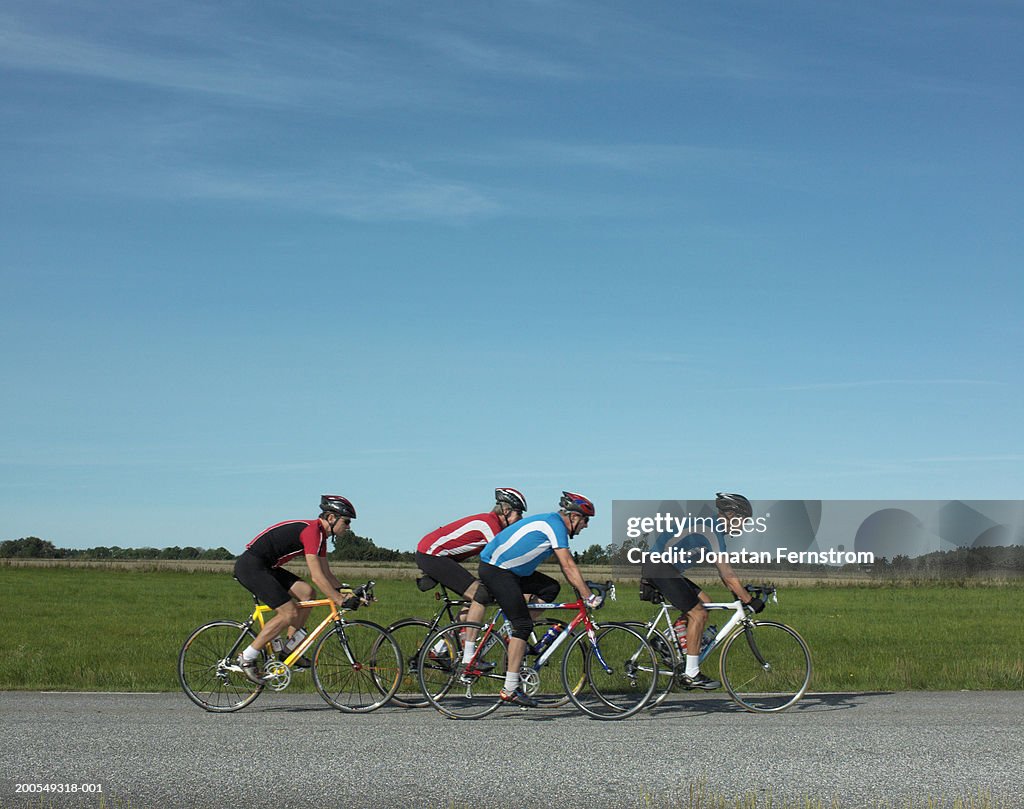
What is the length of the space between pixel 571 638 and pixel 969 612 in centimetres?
3174

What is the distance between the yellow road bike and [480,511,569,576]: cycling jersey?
4.47 feet

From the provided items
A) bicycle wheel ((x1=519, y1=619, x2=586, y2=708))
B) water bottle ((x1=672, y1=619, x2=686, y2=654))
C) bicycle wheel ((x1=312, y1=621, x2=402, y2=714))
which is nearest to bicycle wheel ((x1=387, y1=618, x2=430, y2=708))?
bicycle wheel ((x1=312, y1=621, x2=402, y2=714))

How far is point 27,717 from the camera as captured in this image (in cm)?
1148

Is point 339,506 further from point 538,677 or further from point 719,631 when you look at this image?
point 719,631

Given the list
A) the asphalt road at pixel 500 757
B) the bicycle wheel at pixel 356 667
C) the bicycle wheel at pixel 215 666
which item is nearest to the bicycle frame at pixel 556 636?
the asphalt road at pixel 500 757

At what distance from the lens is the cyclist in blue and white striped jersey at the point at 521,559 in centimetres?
1173

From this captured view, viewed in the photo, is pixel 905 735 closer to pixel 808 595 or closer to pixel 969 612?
pixel 969 612

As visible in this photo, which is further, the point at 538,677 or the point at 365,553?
the point at 365,553

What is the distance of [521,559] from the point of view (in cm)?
1190

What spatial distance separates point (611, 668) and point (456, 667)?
1.56 meters

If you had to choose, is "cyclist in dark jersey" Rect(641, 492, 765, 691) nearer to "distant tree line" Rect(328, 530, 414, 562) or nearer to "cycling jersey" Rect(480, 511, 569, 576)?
"cycling jersey" Rect(480, 511, 569, 576)

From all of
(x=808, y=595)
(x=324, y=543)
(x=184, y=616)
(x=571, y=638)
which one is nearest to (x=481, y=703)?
(x=571, y=638)

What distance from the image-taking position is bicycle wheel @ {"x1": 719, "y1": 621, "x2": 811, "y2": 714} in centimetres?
1238

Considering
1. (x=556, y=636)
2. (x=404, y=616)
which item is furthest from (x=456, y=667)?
(x=404, y=616)
